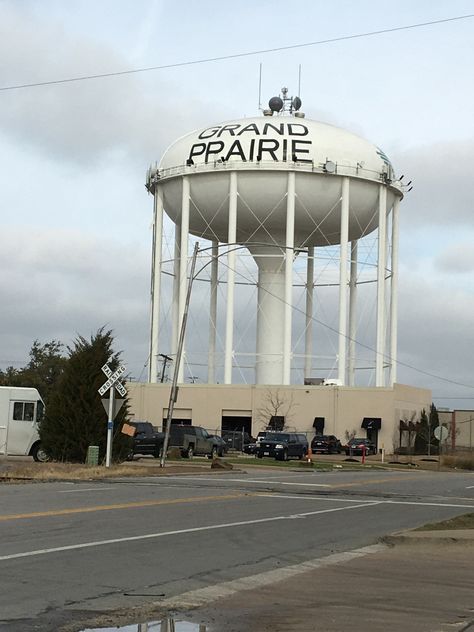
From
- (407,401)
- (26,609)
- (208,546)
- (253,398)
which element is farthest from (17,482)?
(407,401)

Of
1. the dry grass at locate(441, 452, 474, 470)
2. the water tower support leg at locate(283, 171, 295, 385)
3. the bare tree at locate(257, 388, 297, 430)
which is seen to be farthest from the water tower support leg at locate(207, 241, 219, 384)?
the dry grass at locate(441, 452, 474, 470)

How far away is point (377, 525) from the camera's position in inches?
692

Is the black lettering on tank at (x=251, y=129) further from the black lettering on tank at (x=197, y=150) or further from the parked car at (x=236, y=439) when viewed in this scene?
the parked car at (x=236, y=439)

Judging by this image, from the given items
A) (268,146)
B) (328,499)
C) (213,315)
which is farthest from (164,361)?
(328,499)

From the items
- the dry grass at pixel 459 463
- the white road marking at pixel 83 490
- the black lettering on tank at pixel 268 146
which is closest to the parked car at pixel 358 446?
the dry grass at pixel 459 463

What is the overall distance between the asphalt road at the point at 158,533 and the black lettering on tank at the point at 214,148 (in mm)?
36855

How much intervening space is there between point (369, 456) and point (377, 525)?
157 feet

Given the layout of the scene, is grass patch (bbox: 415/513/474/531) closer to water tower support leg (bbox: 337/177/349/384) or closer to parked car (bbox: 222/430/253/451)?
water tower support leg (bbox: 337/177/349/384)

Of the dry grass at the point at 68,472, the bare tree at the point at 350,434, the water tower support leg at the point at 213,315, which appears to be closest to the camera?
the dry grass at the point at 68,472

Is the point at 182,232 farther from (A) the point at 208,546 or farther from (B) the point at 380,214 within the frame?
(A) the point at 208,546

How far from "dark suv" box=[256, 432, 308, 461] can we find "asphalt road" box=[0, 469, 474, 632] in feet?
79.6

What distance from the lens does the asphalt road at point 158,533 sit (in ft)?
31.7

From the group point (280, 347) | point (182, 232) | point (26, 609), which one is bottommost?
point (26, 609)

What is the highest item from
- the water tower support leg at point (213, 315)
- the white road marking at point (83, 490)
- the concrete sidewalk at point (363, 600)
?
the water tower support leg at point (213, 315)
